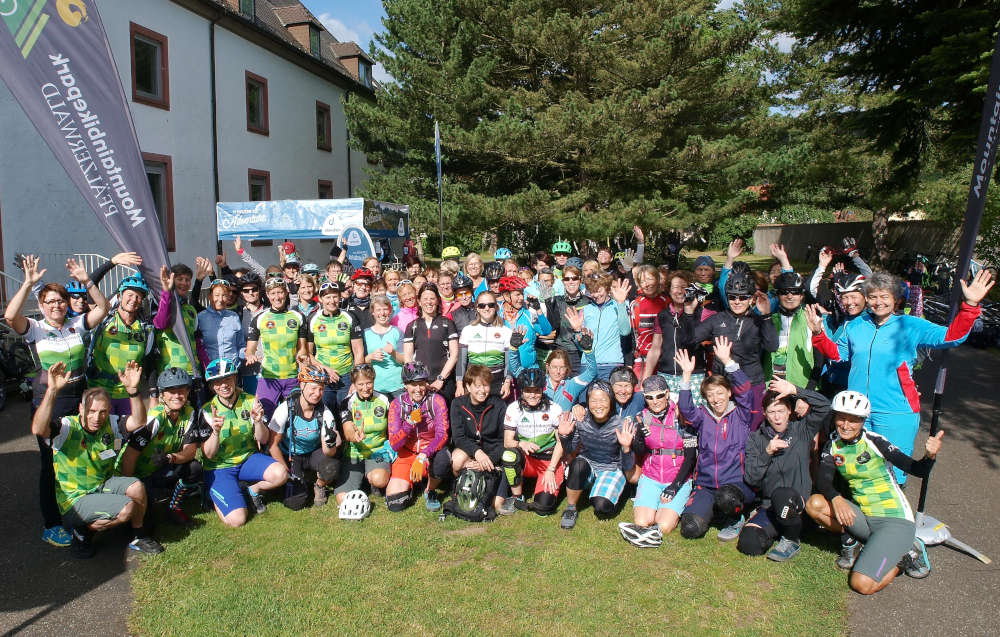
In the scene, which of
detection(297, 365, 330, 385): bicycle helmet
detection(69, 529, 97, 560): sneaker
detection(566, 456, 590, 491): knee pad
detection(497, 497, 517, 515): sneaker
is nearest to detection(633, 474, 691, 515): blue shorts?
detection(566, 456, 590, 491): knee pad

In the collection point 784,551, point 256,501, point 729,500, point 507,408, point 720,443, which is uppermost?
point 507,408

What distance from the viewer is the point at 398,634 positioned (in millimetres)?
3949

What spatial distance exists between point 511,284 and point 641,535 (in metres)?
3.79

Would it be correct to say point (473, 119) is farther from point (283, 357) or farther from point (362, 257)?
point (283, 357)

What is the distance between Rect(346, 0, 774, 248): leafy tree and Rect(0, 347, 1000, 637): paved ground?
39.4 feet

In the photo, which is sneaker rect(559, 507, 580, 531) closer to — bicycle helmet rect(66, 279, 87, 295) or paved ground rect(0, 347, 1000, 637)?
paved ground rect(0, 347, 1000, 637)

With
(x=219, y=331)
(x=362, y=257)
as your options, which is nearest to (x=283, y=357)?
(x=219, y=331)

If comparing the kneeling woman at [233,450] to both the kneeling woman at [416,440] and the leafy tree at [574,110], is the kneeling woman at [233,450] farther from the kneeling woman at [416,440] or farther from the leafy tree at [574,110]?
the leafy tree at [574,110]

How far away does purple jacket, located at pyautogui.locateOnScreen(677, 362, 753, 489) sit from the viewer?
5.11 metres

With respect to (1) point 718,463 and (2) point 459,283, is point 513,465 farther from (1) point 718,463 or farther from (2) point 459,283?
(2) point 459,283

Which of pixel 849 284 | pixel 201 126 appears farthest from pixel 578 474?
pixel 201 126

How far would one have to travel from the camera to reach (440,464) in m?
5.65

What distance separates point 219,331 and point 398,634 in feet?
12.6

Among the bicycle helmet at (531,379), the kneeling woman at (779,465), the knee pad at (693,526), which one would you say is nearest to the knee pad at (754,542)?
the kneeling woman at (779,465)
